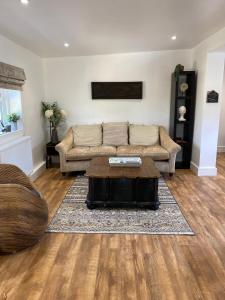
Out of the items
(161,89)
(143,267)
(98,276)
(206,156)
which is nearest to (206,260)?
(143,267)

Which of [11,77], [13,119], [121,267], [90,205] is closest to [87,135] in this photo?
[13,119]

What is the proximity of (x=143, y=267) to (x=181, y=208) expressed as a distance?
1.22 metres

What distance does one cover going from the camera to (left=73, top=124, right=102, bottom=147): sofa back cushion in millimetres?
4594

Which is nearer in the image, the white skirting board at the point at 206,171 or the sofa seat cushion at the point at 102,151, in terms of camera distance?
the sofa seat cushion at the point at 102,151

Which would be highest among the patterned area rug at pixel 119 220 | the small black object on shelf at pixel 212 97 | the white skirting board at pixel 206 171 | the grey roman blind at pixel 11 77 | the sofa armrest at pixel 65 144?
the grey roman blind at pixel 11 77

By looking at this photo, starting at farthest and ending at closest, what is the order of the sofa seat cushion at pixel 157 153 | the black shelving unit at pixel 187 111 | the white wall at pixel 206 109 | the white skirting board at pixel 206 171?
1. the black shelving unit at pixel 187 111
2. the white skirting board at pixel 206 171
3. the sofa seat cushion at pixel 157 153
4. the white wall at pixel 206 109

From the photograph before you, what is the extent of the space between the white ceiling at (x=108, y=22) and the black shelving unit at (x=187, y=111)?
621 millimetres

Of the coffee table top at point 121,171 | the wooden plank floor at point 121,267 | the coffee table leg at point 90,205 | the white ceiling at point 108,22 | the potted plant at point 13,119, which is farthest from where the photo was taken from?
the potted plant at point 13,119

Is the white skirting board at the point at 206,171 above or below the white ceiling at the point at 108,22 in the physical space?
below

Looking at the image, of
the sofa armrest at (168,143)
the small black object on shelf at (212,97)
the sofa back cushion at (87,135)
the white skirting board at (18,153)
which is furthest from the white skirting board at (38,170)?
the small black object on shelf at (212,97)

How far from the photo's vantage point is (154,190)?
284 cm

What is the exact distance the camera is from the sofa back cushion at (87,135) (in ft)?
15.1

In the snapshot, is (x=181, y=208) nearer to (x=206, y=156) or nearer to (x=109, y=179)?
(x=109, y=179)

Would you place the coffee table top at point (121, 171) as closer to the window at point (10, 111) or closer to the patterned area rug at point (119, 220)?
the patterned area rug at point (119, 220)
